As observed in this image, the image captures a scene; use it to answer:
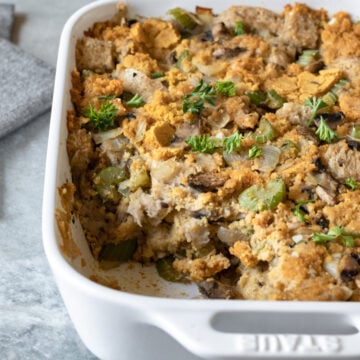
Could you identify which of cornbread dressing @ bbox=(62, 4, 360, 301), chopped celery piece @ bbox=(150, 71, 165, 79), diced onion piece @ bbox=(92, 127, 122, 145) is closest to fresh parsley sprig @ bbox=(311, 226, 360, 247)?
cornbread dressing @ bbox=(62, 4, 360, 301)

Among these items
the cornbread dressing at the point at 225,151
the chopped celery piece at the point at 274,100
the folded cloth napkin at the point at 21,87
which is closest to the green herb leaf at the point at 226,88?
the cornbread dressing at the point at 225,151

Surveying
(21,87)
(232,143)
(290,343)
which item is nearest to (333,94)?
(232,143)

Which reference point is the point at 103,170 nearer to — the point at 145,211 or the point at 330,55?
the point at 145,211

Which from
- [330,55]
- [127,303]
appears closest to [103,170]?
[127,303]

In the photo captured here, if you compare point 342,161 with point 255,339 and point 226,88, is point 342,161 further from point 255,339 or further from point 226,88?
point 255,339

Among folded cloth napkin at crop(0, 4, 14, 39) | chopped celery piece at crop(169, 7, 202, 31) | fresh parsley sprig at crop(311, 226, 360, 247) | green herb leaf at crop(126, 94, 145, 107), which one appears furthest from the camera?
folded cloth napkin at crop(0, 4, 14, 39)

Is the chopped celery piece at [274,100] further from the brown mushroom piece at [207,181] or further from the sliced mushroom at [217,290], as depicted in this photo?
the sliced mushroom at [217,290]

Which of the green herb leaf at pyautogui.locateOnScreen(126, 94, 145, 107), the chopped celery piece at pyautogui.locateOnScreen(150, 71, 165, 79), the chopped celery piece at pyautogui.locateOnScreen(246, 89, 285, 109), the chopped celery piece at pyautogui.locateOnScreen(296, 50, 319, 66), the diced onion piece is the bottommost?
the diced onion piece

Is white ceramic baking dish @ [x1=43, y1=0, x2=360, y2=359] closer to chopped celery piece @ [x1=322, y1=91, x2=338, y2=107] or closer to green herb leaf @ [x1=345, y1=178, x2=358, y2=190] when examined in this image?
green herb leaf @ [x1=345, y1=178, x2=358, y2=190]
